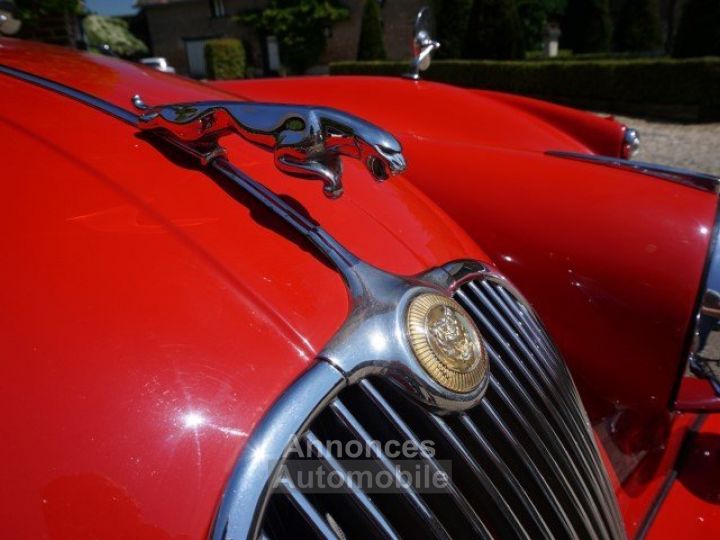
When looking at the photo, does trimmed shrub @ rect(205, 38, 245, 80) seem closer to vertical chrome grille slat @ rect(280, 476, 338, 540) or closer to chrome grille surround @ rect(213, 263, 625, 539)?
chrome grille surround @ rect(213, 263, 625, 539)

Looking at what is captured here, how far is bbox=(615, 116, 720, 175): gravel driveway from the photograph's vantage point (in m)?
8.14

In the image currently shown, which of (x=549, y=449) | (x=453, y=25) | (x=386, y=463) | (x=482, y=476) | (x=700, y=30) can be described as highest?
(x=386, y=463)

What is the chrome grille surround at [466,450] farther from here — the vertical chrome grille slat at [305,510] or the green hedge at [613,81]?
the green hedge at [613,81]

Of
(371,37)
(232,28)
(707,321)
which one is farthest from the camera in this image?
(232,28)

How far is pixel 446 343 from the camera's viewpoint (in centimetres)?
89

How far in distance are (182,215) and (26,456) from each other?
42cm

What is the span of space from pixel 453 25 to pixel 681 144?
1051 centimetres

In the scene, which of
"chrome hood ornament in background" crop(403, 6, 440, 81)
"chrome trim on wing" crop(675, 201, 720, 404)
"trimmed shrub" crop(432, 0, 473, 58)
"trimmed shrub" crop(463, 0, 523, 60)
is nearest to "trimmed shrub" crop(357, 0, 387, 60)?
"trimmed shrub" crop(432, 0, 473, 58)

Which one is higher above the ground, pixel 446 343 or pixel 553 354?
pixel 446 343

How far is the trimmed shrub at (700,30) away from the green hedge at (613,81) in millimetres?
899

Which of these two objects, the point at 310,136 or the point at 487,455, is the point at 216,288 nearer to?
the point at 310,136

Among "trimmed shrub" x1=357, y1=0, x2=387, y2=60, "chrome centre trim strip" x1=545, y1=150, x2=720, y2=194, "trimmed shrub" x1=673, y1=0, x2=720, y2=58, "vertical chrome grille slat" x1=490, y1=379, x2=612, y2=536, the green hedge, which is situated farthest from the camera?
"trimmed shrub" x1=357, y1=0, x2=387, y2=60

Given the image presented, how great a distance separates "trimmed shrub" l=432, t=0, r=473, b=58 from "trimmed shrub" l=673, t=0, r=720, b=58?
610 cm

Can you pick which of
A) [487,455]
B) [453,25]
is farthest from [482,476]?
[453,25]
